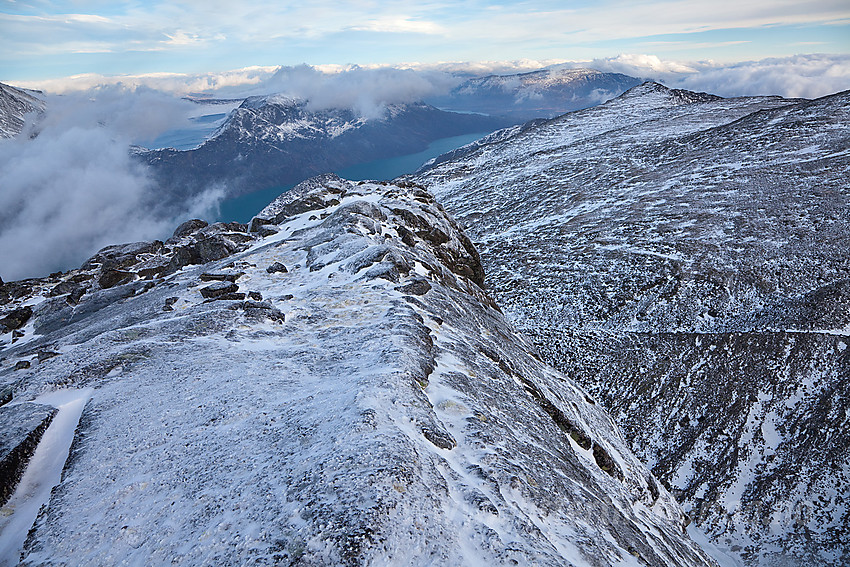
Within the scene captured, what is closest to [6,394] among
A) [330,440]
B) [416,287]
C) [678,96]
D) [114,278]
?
[330,440]

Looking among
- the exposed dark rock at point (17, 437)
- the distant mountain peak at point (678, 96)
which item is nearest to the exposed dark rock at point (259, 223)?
the exposed dark rock at point (17, 437)

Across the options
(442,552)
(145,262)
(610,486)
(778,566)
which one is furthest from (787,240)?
(145,262)

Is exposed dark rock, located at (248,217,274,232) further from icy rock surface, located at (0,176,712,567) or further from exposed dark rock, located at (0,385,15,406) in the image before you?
exposed dark rock, located at (0,385,15,406)

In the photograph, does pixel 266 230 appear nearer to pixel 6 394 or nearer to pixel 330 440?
pixel 6 394

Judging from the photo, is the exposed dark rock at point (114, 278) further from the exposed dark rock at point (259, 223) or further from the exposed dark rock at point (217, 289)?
the exposed dark rock at point (217, 289)

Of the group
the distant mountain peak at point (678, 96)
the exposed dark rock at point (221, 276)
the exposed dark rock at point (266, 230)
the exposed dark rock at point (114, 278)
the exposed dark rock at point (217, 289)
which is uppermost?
the distant mountain peak at point (678, 96)

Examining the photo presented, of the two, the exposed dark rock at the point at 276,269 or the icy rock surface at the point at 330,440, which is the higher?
the exposed dark rock at the point at 276,269

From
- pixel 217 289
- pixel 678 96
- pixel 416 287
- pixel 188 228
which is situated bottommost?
pixel 188 228
